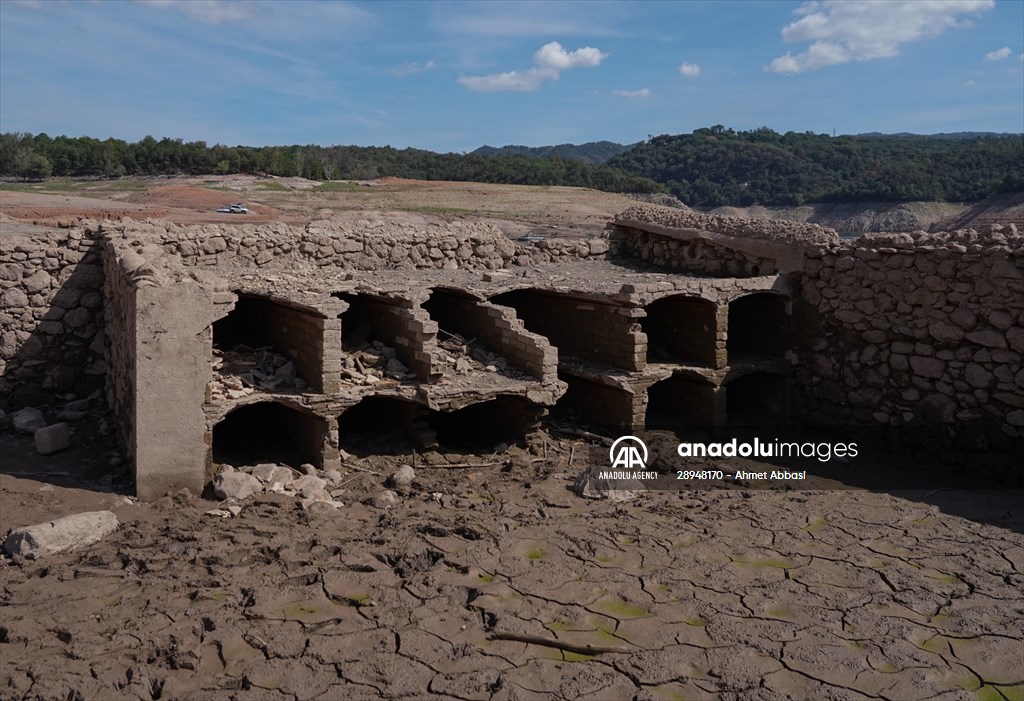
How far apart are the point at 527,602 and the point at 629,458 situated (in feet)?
12.7

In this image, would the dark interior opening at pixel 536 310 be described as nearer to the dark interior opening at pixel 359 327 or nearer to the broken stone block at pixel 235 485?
the dark interior opening at pixel 359 327

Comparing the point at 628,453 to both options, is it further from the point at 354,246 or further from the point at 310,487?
the point at 354,246

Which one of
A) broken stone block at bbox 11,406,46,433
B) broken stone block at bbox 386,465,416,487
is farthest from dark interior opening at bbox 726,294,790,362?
broken stone block at bbox 11,406,46,433

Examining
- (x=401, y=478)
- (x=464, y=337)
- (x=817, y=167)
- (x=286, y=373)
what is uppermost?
(x=817, y=167)

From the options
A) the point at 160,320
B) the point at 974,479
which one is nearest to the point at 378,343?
the point at 160,320

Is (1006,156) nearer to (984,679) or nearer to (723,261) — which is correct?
(723,261)

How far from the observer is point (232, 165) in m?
35.8

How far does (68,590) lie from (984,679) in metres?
6.03

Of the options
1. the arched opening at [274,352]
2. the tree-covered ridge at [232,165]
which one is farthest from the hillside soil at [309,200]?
the arched opening at [274,352]

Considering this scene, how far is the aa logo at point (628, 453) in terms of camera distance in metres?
9.81

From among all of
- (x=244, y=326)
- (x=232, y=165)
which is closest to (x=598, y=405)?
(x=244, y=326)

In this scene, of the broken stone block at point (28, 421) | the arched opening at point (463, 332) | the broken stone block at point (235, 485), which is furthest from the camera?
the arched opening at point (463, 332)

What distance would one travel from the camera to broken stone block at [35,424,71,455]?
30.2ft

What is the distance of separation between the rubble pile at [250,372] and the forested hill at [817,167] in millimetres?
23515
